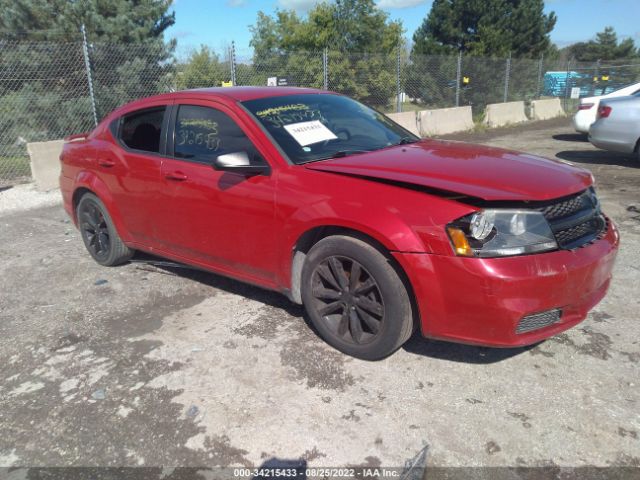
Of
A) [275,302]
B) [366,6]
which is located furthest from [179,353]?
[366,6]

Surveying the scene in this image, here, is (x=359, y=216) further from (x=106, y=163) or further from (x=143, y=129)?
(x=106, y=163)

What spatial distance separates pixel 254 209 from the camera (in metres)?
3.44

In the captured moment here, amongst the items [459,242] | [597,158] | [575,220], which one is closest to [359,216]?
[459,242]

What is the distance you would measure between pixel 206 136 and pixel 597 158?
9.10m

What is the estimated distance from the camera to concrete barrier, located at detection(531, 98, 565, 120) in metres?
18.8

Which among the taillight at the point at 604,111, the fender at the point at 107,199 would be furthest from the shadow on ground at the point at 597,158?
the fender at the point at 107,199

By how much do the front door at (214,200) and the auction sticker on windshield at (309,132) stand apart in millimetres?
→ 297

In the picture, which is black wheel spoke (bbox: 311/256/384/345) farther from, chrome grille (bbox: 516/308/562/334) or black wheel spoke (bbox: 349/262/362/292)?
chrome grille (bbox: 516/308/562/334)

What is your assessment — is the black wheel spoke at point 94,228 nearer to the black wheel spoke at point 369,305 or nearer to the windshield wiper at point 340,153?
the windshield wiper at point 340,153

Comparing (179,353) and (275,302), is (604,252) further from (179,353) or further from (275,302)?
(179,353)

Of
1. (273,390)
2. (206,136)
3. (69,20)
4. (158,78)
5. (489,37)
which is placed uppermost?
(489,37)

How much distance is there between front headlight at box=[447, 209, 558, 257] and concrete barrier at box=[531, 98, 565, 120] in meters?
17.8

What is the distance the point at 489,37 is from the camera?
22.1 metres

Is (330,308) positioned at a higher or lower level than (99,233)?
lower
